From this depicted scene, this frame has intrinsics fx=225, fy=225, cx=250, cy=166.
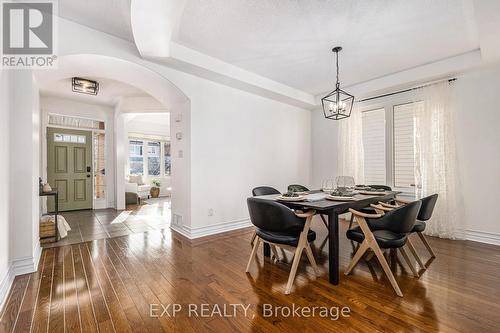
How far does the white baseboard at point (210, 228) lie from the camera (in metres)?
3.60

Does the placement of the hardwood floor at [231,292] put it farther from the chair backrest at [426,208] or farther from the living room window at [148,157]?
the living room window at [148,157]

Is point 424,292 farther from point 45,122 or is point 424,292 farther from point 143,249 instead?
point 45,122

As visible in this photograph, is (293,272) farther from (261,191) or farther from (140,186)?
(140,186)

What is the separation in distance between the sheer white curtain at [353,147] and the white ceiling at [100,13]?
4208mm

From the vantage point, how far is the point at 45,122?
5387 millimetres

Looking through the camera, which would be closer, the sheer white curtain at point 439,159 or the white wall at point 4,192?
the white wall at point 4,192

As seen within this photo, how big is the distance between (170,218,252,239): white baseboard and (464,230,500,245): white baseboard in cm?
350

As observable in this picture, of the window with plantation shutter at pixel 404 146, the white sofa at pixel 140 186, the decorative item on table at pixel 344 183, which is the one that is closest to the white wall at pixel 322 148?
the window with plantation shutter at pixel 404 146

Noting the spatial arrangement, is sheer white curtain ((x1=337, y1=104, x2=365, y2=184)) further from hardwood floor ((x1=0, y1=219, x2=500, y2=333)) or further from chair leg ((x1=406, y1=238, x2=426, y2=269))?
chair leg ((x1=406, y1=238, x2=426, y2=269))

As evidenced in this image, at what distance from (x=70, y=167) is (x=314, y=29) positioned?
252 inches

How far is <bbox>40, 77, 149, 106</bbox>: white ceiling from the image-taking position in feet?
15.0

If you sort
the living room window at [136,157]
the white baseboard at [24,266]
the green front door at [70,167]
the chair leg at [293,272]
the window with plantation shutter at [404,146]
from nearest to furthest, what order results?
the chair leg at [293,272]
the white baseboard at [24,266]
the window with plantation shutter at [404,146]
the green front door at [70,167]
the living room window at [136,157]

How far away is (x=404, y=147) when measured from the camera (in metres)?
4.18

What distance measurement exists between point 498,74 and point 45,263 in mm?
6492
